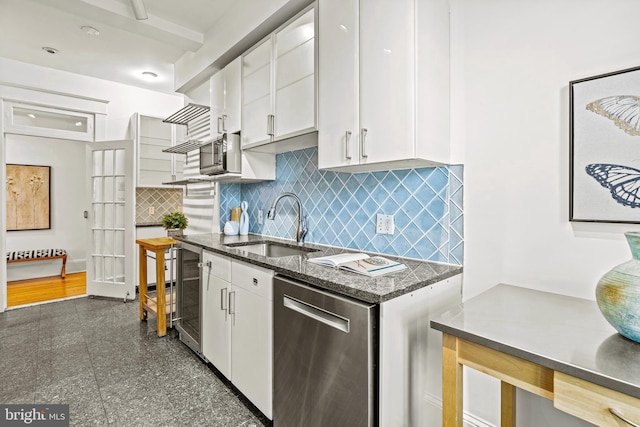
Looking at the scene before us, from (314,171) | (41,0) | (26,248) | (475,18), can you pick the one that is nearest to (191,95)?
(41,0)

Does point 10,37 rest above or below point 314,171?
above

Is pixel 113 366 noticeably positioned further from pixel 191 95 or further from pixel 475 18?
pixel 475 18

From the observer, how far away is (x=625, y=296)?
80cm

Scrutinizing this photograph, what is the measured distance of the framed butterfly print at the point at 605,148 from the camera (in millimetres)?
1114

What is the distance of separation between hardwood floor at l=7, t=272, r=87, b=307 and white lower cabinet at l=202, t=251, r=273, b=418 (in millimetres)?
3142

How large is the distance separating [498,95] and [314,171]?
1.27m

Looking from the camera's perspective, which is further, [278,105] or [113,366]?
[113,366]

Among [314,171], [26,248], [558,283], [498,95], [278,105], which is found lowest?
[26,248]

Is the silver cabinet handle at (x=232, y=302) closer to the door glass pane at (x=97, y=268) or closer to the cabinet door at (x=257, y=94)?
the cabinet door at (x=257, y=94)

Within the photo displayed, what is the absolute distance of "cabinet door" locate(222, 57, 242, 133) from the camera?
2509mm

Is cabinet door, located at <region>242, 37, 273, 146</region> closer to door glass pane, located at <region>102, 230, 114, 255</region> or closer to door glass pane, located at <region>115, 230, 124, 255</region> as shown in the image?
door glass pane, located at <region>115, 230, 124, 255</region>

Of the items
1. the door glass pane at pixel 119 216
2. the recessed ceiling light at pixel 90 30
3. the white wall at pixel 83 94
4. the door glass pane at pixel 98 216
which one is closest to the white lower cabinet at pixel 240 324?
the recessed ceiling light at pixel 90 30

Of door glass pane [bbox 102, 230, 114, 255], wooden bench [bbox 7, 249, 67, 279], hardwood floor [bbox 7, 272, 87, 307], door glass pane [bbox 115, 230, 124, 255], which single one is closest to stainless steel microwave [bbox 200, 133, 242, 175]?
door glass pane [bbox 115, 230, 124, 255]

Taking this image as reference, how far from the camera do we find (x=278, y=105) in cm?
210
